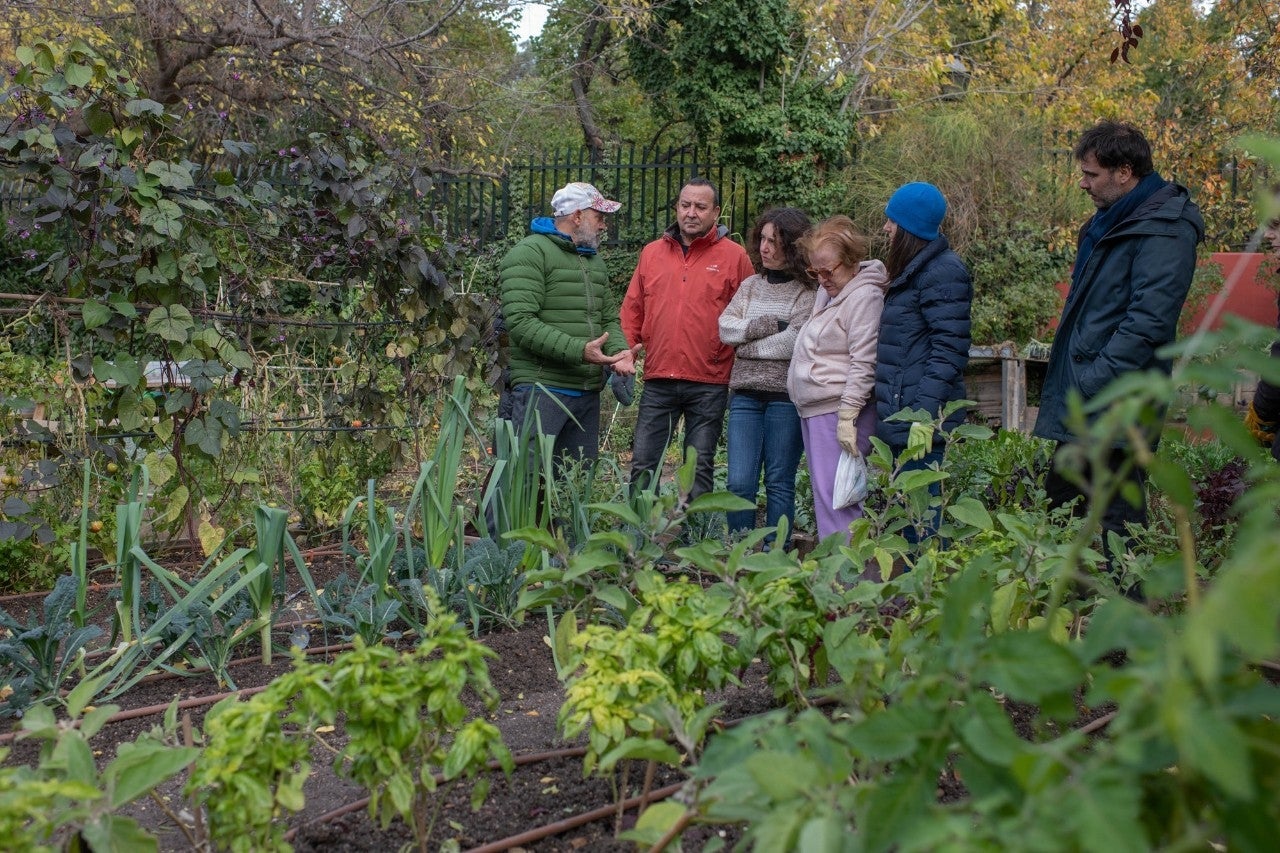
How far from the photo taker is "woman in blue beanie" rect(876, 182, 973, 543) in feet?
12.7

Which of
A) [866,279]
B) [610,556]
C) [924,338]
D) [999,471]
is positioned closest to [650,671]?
[610,556]

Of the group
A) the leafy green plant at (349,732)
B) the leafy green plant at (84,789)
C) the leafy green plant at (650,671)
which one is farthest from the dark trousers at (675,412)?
the leafy green plant at (84,789)

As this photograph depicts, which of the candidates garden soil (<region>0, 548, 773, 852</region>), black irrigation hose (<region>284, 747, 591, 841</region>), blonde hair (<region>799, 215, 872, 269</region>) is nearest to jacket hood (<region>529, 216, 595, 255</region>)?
blonde hair (<region>799, 215, 872, 269</region>)

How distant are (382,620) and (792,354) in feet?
6.86

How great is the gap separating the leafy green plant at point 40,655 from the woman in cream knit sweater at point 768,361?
2624 mm

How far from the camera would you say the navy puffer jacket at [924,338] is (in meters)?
3.87

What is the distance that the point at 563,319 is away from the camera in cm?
484

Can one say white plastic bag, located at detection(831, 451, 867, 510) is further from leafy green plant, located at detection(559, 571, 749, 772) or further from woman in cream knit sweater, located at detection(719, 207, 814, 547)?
leafy green plant, located at detection(559, 571, 749, 772)

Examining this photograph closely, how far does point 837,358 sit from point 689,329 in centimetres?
84

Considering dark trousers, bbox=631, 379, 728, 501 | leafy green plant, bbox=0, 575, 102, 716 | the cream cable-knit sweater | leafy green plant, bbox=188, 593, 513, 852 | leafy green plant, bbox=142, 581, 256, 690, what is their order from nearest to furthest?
1. leafy green plant, bbox=188, 593, 513, 852
2. leafy green plant, bbox=0, 575, 102, 716
3. leafy green plant, bbox=142, 581, 256, 690
4. the cream cable-knit sweater
5. dark trousers, bbox=631, 379, 728, 501

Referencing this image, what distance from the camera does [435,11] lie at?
15.5m

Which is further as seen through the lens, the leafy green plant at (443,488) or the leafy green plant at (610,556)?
the leafy green plant at (443,488)

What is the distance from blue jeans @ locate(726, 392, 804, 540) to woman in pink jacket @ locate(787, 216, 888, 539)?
0.25 m

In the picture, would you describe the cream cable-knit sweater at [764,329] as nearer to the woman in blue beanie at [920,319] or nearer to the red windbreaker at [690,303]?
the red windbreaker at [690,303]
